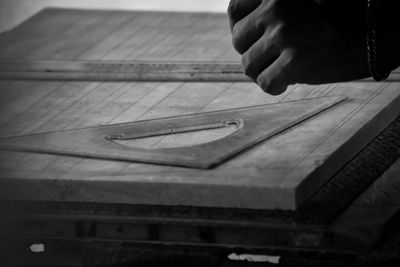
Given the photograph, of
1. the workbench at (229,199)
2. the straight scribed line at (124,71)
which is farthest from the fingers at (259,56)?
the straight scribed line at (124,71)

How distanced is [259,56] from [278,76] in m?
0.07

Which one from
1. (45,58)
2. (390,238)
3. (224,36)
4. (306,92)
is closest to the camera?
(390,238)

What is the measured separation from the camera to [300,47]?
200 cm

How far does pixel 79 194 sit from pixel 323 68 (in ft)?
1.72

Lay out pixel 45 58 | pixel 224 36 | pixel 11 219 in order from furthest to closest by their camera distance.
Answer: pixel 224 36 → pixel 45 58 → pixel 11 219

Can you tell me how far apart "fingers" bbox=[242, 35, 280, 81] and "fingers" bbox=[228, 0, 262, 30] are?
0.31 feet

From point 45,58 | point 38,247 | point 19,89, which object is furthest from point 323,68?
point 38,247

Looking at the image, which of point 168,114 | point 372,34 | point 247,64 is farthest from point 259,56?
point 168,114

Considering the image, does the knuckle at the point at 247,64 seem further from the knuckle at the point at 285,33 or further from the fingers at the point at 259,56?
the knuckle at the point at 285,33

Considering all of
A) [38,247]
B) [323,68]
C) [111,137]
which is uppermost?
[323,68]

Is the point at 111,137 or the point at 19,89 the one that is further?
the point at 19,89

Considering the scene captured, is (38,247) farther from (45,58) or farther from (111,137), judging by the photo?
(111,137)

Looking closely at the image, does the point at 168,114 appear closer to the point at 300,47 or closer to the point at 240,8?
the point at 240,8

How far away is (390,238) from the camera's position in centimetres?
185
